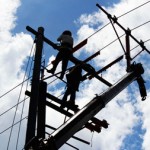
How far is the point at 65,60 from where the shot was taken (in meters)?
10.9

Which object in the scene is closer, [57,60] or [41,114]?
[41,114]

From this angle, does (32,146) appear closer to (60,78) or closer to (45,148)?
(45,148)

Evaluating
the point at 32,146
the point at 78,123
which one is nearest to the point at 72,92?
the point at 78,123

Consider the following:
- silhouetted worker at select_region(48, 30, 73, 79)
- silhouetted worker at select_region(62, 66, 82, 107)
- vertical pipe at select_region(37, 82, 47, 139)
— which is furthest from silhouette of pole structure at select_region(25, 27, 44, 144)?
silhouetted worker at select_region(62, 66, 82, 107)

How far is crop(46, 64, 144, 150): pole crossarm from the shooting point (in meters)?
7.30

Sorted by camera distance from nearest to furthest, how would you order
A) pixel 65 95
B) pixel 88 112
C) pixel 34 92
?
pixel 88 112, pixel 34 92, pixel 65 95

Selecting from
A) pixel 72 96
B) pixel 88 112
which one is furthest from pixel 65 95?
pixel 88 112

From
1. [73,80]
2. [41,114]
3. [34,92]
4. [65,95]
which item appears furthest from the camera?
[73,80]

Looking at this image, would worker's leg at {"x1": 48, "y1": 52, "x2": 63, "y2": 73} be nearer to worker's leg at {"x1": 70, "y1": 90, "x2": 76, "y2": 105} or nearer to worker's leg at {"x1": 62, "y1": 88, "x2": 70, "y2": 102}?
worker's leg at {"x1": 62, "y1": 88, "x2": 70, "y2": 102}

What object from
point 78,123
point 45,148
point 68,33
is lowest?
point 45,148

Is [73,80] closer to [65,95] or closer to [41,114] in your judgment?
[65,95]

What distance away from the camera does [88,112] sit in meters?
8.05

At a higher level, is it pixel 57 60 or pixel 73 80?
pixel 57 60

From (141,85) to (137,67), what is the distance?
67cm
